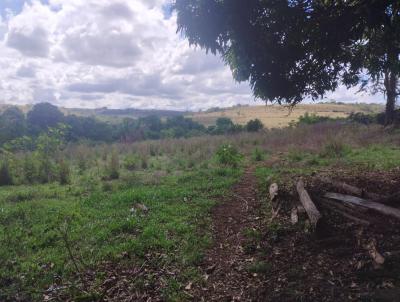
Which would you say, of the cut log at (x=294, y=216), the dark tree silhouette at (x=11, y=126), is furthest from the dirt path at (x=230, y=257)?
the dark tree silhouette at (x=11, y=126)

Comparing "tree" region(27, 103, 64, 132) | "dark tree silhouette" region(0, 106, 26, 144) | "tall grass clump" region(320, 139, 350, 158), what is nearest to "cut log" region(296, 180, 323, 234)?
"tall grass clump" region(320, 139, 350, 158)

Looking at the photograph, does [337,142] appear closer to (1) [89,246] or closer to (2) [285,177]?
(2) [285,177]

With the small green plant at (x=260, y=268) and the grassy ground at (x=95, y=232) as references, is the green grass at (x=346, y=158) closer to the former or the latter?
the grassy ground at (x=95, y=232)

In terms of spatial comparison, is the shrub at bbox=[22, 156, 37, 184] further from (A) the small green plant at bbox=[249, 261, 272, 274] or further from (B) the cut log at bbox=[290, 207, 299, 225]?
(A) the small green plant at bbox=[249, 261, 272, 274]

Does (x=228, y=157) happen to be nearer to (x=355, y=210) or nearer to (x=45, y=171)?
(x=45, y=171)

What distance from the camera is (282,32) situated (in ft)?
28.2

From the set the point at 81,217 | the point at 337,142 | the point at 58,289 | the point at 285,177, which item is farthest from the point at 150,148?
the point at 58,289

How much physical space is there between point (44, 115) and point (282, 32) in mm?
47724

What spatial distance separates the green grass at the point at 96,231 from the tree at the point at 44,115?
1611 inches

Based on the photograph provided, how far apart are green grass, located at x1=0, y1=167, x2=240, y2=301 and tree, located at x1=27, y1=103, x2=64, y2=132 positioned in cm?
Answer: 4093

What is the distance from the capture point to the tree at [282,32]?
7961mm

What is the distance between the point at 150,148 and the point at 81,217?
17.1m

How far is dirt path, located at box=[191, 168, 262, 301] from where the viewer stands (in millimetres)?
5188

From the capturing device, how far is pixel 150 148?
2580cm
